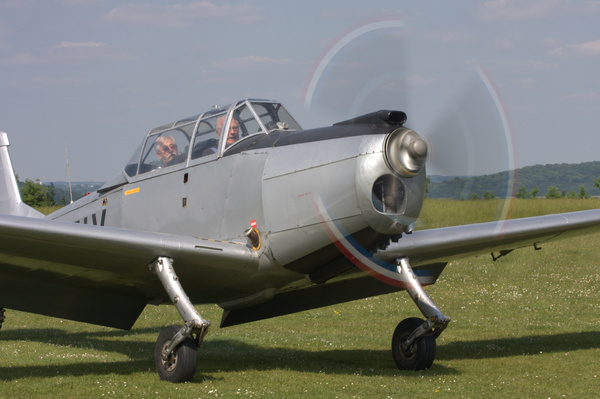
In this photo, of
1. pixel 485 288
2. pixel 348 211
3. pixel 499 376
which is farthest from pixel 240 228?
pixel 485 288

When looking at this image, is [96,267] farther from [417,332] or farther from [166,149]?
[417,332]

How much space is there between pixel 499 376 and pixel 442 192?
88.8 inches

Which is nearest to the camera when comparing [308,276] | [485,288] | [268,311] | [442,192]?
[442,192]

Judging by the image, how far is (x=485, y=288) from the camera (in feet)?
57.0

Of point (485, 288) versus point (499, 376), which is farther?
point (485, 288)

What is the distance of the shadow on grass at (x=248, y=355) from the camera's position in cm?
831

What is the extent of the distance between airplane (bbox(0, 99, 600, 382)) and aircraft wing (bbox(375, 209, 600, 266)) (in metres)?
0.02

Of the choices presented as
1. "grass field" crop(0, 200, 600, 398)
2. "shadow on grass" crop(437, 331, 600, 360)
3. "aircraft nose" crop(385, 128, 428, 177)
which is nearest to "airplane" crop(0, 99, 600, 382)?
"aircraft nose" crop(385, 128, 428, 177)

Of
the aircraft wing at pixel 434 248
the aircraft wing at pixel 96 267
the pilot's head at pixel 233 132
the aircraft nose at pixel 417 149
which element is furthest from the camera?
the aircraft wing at pixel 434 248

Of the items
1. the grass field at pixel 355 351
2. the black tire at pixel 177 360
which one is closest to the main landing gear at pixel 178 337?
the black tire at pixel 177 360

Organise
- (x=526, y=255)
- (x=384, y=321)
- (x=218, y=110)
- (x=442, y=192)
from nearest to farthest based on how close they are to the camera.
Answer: (x=442, y=192) < (x=218, y=110) < (x=384, y=321) < (x=526, y=255)

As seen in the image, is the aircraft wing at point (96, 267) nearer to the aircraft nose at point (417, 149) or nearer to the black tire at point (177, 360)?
the black tire at point (177, 360)

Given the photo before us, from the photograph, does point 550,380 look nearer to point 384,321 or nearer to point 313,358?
point 313,358

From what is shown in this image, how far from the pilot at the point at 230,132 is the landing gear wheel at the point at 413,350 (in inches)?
119
